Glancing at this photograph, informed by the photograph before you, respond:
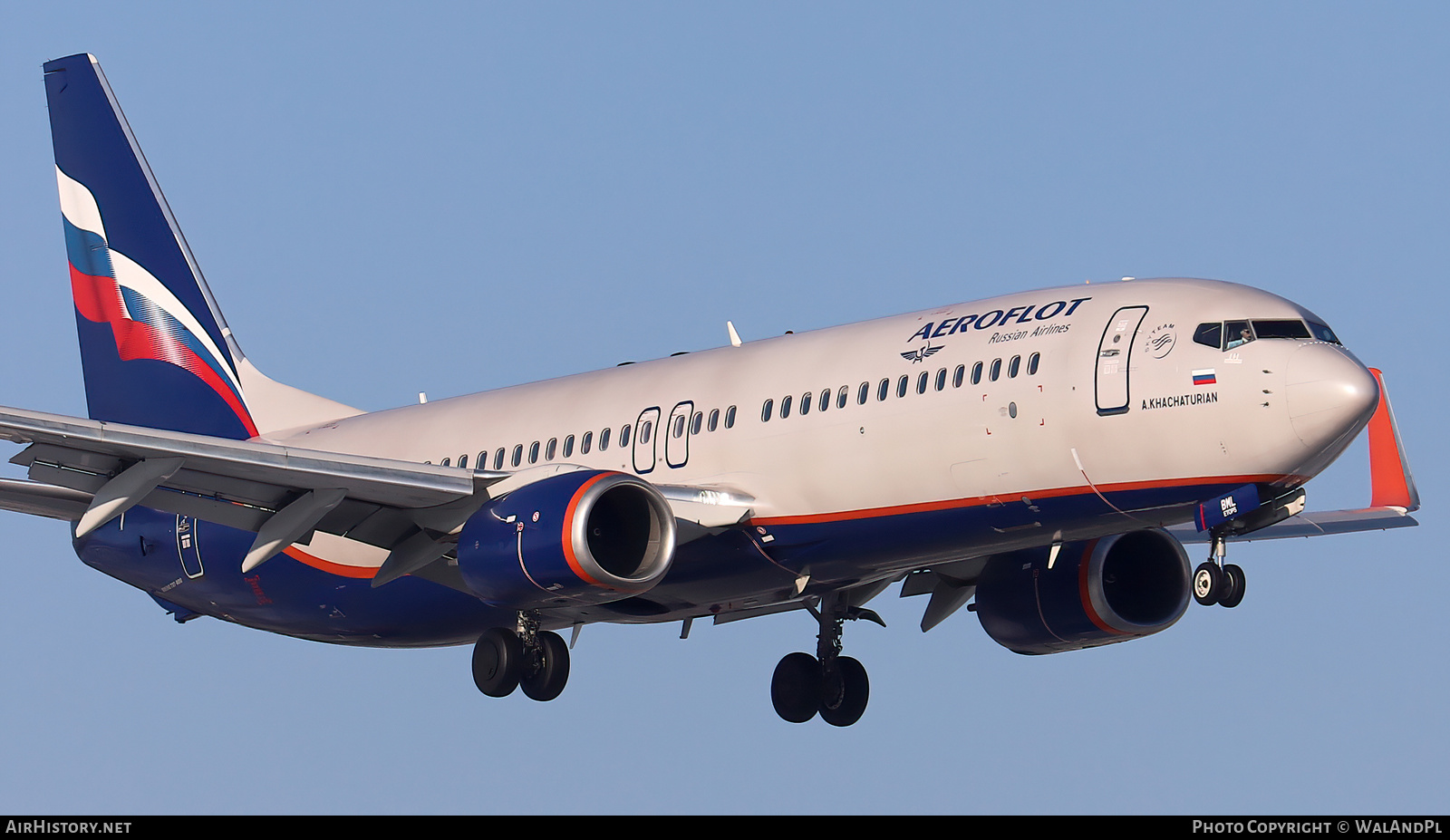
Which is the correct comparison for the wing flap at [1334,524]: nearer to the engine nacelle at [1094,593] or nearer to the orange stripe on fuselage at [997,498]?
the engine nacelle at [1094,593]

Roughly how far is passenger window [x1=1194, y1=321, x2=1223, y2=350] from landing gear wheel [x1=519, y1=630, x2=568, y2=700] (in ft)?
43.1

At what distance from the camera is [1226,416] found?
26859 mm

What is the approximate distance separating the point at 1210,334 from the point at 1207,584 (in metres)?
3.44

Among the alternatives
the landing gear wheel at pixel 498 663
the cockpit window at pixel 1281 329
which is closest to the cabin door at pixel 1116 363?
the cockpit window at pixel 1281 329

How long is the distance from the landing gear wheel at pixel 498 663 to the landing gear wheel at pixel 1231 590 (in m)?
12.7

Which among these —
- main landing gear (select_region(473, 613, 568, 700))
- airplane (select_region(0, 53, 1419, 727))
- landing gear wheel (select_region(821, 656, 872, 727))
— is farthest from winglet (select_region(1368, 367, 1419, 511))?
main landing gear (select_region(473, 613, 568, 700))

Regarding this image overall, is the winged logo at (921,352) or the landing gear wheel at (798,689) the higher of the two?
the winged logo at (921,352)

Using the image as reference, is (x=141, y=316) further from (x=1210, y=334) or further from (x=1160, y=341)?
(x=1210, y=334)

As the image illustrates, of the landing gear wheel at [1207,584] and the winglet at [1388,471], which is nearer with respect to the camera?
the landing gear wheel at [1207,584]

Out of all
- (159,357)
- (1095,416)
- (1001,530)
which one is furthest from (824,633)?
(159,357)

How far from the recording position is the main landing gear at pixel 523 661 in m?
34.6

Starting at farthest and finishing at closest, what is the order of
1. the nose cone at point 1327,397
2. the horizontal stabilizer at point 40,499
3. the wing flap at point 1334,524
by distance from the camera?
the wing flap at point 1334,524
the horizontal stabilizer at point 40,499
the nose cone at point 1327,397

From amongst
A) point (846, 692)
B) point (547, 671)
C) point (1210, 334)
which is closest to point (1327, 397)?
point (1210, 334)

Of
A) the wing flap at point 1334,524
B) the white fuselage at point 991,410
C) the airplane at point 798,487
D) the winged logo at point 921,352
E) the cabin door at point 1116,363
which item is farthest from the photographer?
the wing flap at point 1334,524
